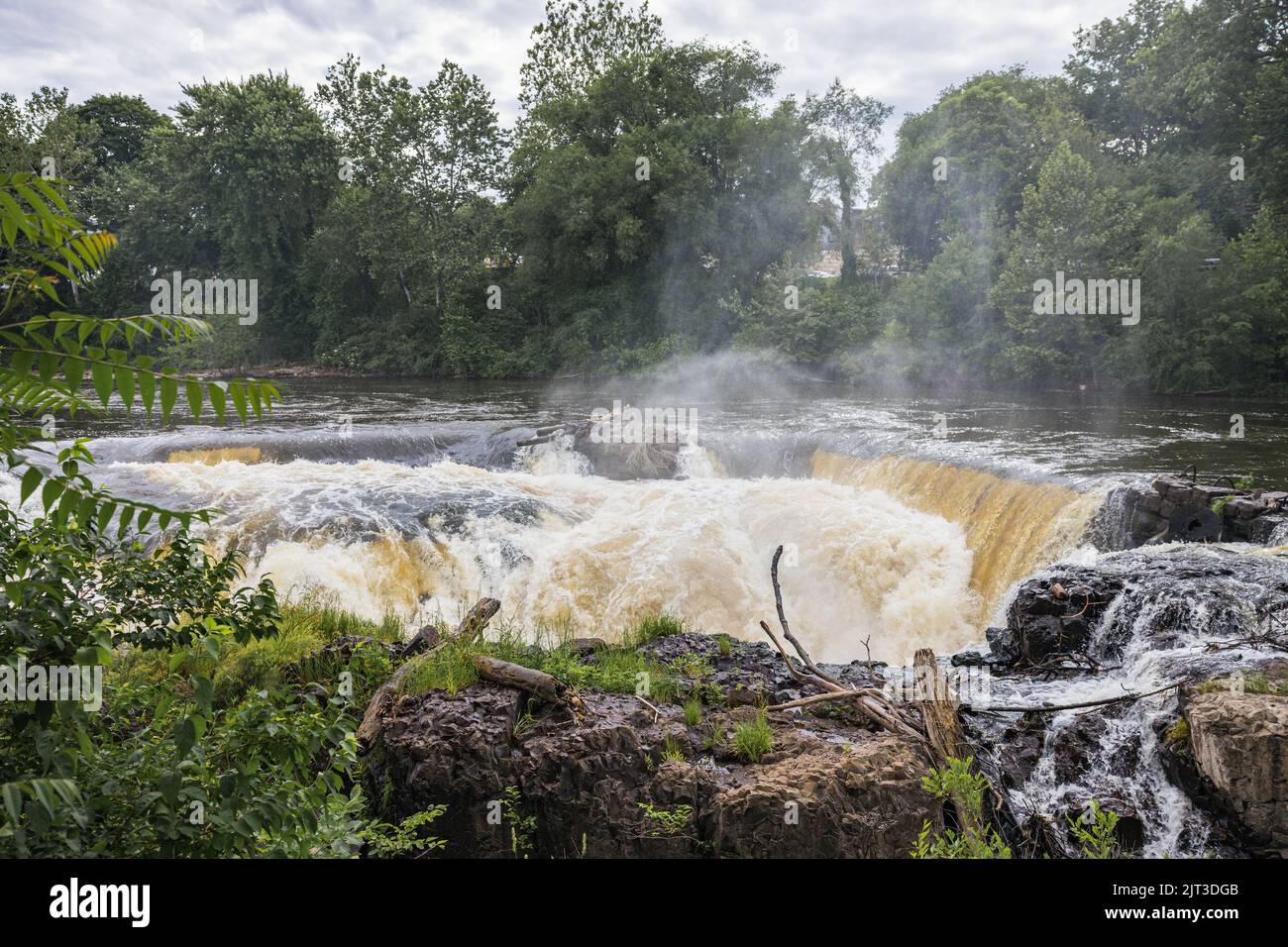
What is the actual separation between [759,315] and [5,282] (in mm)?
30039

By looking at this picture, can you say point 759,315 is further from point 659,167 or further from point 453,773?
point 453,773

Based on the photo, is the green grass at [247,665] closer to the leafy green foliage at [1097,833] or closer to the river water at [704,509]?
the river water at [704,509]

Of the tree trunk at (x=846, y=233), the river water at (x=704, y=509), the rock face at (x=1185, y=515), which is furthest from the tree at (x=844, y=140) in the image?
the rock face at (x=1185, y=515)

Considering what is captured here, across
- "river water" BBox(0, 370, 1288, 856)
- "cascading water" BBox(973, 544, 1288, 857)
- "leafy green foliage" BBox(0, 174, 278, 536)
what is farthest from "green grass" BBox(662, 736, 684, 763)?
"leafy green foliage" BBox(0, 174, 278, 536)

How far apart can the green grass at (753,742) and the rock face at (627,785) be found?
4cm

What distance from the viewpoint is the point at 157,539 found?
9727 mm

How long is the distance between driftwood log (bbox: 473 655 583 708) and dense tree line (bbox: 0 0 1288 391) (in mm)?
22145

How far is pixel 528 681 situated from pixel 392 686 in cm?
81

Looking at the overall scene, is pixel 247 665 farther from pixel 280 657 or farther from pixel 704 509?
pixel 704 509

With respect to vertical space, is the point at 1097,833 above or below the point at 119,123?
below

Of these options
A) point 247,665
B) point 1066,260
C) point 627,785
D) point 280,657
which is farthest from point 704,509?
point 1066,260

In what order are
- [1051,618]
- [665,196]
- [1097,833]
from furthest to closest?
[665,196] → [1051,618] → [1097,833]

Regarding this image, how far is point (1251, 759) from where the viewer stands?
12.3ft
